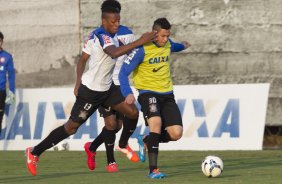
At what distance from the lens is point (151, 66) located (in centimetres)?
1162

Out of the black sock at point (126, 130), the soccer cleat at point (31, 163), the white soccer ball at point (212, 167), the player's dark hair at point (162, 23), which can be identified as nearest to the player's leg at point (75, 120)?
the soccer cleat at point (31, 163)

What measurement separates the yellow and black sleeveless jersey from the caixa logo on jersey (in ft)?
18.1

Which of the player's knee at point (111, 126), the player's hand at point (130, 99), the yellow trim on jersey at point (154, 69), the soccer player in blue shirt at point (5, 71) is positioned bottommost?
the soccer player in blue shirt at point (5, 71)

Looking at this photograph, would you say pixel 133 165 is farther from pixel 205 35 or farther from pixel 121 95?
pixel 205 35

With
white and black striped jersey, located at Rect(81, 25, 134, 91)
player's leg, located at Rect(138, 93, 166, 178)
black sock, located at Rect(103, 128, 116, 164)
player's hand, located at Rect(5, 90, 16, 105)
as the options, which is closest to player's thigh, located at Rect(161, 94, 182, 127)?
player's leg, located at Rect(138, 93, 166, 178)

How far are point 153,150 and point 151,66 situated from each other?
1.10 metres

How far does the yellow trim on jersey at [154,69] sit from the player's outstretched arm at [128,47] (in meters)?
0.50

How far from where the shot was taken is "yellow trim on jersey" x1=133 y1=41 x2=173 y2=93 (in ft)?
38.0

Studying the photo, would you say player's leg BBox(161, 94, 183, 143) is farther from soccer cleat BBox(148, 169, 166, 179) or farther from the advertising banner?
the advertising banner

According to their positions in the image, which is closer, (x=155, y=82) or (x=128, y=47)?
(x=128, y=47)

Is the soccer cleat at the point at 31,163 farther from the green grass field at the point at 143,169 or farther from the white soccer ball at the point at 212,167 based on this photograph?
the white soccer ball at the point at 212,167

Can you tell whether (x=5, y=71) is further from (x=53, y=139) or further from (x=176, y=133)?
(x=176, y=133)

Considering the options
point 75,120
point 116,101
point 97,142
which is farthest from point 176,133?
point 97,142

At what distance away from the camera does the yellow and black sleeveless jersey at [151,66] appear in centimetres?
1156
